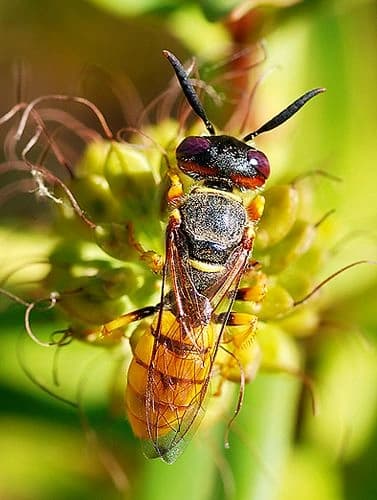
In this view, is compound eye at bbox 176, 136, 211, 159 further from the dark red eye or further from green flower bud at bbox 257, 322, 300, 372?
green flower bud at bbox 257, 322, 300, 372

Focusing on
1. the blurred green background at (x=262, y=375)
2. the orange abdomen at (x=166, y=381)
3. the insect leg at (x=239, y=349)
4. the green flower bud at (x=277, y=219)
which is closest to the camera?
the orange abdomen at (x=166, y=381)

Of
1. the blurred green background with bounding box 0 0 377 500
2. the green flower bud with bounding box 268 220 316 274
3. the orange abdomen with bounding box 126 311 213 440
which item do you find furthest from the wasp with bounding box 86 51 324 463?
the blurred green background with bounding box 0 0 377 500

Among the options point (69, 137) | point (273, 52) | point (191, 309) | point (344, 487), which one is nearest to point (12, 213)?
point (69, 137)

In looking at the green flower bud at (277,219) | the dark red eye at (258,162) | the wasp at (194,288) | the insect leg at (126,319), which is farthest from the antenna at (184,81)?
the insect leg at (126,319)

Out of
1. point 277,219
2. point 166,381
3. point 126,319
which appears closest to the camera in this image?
point 166,381

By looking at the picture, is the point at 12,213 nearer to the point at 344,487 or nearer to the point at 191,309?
the point at 344,487

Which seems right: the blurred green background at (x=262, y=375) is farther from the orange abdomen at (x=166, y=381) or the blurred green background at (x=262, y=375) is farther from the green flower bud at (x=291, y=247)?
the orange abdomen at (x=166, y=381)

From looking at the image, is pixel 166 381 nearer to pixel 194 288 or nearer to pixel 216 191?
pixel 194 288

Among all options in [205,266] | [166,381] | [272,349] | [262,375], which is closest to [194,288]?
[205,266]
